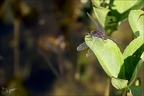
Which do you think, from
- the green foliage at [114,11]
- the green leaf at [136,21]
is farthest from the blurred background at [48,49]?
the green leaf at [136,21]

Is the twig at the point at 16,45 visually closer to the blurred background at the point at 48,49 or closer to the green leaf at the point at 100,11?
the blurred background at the point at 48,49

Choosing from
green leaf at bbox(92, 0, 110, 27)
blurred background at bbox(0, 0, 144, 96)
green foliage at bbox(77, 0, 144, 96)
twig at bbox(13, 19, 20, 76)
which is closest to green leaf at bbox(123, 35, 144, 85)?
green foliage at bbox(77, 0, 144, 96)

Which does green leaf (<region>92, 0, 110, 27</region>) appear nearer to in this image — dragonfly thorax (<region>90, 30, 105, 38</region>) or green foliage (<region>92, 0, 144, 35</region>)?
green foliage (<region>92, 0, 144, 35</region>)

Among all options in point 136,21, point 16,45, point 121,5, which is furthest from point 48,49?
point 136,21

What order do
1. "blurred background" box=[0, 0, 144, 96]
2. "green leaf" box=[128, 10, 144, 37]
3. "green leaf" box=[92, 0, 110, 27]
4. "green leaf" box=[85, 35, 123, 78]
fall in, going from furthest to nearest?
1. "blurred background" box=[0, 0, 144, 96]
2. "green leaf" box=[92, 0, 110, 27]
3. "green leaf" box=[128, 10, 144, 37]
4. "green leaf" box=[85, 35, 123, 78]

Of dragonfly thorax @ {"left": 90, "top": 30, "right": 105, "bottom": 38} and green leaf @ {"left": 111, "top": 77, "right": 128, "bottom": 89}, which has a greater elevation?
dragonfly thorax @ {"left": 90, "top": 30, "right": 105, "bottom": 38}

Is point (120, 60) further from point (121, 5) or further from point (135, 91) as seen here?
point (121, 5)
